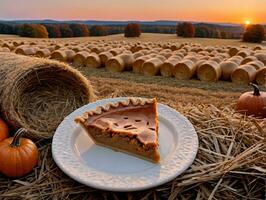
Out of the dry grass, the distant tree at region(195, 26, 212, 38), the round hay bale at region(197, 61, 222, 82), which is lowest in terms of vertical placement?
the distant tree at region(195, 26, 212, 38)

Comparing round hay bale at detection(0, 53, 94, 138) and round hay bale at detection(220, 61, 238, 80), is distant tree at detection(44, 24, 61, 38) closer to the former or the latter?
round hay bale at detection(220, 61, 238, 80)

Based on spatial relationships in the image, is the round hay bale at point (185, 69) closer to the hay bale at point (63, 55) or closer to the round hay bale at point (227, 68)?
the round hay bale at point (227, 68)

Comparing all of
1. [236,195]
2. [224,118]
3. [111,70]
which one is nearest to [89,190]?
[236,195]

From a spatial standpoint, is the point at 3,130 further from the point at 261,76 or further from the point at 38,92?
the point at 261,76

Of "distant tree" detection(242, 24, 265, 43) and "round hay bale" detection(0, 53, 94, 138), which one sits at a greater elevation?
"round hay bale" detection(0, 53, 94, 138)

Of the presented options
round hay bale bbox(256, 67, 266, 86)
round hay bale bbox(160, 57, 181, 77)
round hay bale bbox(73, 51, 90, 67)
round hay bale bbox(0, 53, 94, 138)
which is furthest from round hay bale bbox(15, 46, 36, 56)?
round hay bale bbox(0, 53, 94, 138)

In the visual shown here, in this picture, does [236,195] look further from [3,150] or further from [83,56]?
[83,56]

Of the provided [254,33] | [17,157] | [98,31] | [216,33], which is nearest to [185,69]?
[17,157]
